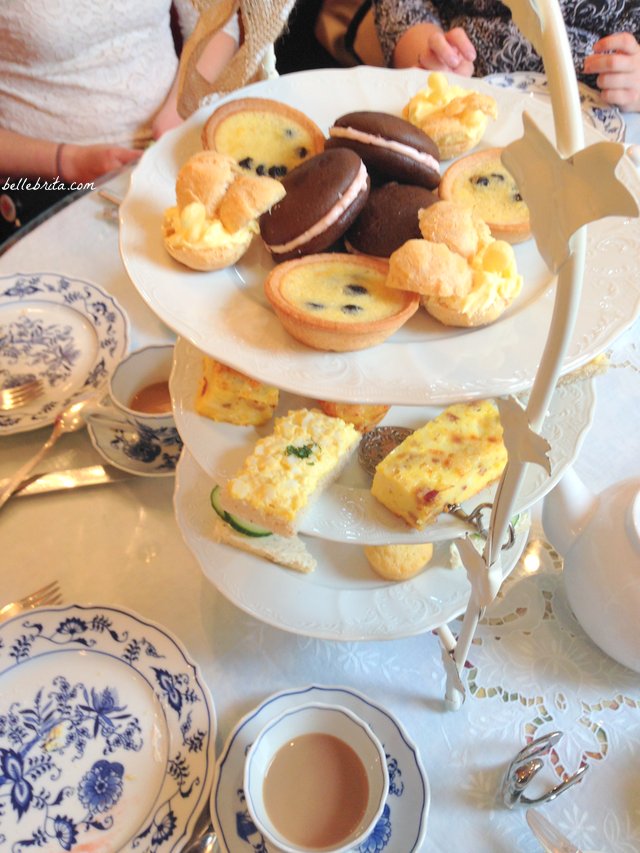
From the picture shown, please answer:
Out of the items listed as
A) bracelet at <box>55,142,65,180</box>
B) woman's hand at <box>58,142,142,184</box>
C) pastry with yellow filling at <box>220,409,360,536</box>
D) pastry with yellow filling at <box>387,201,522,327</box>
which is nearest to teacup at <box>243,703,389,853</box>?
pastry with yellow filling at <box>220,409,360,536</box>

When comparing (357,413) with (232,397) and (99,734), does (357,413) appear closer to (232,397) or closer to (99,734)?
(232,397)

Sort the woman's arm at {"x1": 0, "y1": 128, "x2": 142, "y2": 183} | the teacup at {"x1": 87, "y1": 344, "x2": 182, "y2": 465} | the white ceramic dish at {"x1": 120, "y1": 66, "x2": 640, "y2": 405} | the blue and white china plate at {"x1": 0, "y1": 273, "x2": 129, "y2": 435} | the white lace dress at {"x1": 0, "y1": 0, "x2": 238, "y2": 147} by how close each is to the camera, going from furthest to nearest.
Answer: the woman's arm at {"x1": 0, "y1": 128, "x2": 142, "y2": 183}
the white lace dress at {"x1": 0, "y1": 0, "x2": 238, "y2": 147}
the blue and white china plate at {"x1": 0, "y1": 273, "x2": 129, "y2": 435}
the teacup at {"x1": 87, "y1": 344, "x2": 182, "y2": 465}
the white ceramic dish at {"x1": 120, "y1": 66, "x2": 640, "y2": 405}

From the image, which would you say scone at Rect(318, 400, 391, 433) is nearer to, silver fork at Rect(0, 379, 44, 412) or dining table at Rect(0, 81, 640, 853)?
dining table at Rect(0, 81, 640, 853)

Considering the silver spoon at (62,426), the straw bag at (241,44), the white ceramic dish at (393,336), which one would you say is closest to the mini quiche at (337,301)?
the white ceramic dish at (393,336)

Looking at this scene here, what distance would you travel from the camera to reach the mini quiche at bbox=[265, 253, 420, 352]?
1.75 ft

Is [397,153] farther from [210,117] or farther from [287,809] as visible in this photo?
[287,809]

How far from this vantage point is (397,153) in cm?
65

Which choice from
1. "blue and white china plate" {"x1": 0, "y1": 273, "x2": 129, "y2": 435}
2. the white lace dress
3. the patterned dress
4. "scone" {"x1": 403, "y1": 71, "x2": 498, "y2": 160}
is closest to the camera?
"scone" {"x1": 403, "y1": 71, "x2": 498, "y2": 160}

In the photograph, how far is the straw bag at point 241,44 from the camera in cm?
62

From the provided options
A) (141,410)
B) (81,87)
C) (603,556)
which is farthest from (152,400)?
(81,87)

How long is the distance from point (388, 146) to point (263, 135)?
15 centimetres

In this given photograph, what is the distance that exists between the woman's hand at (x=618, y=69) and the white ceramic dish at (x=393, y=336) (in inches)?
37.6

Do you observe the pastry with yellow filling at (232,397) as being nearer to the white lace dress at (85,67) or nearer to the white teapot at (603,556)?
the white teapot at (603,556)

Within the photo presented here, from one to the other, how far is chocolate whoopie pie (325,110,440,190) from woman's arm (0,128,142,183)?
910 mm
